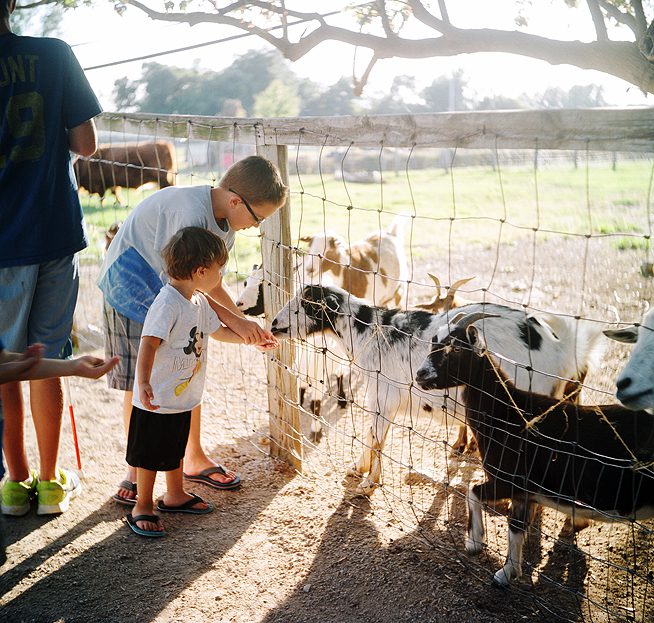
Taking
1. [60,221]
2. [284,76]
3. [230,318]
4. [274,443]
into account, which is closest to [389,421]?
[274,443]

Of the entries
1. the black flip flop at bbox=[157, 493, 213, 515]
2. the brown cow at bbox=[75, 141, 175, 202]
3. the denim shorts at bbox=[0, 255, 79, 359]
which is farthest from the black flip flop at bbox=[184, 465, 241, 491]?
the brown cow at bbox=[75, 141, 175, 202]

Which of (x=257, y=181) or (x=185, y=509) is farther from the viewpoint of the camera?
(x=185, y=509)

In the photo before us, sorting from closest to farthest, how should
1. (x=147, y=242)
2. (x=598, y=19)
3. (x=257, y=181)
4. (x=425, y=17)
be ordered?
(x=257, y=181) < (x=147, y=242) < (x=598, y=19) < (x=425, y=17)

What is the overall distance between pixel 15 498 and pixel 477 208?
1570 centimetres

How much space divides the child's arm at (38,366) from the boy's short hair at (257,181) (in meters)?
1.13

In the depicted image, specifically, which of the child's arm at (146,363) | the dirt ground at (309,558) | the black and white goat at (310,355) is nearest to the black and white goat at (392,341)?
the dirt ground at (309,558)

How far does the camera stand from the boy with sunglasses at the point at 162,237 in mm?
3119

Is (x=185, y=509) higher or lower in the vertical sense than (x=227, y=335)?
lower

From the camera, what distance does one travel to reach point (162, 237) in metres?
3.21

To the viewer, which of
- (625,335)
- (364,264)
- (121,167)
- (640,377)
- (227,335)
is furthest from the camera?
(121,167)

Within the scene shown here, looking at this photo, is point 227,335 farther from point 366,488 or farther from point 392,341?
point 366,488

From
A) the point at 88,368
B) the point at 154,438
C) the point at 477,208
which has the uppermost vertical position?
the point at 88,368

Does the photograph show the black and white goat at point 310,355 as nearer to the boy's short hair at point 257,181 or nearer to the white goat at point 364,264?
the white goat at point 364,264

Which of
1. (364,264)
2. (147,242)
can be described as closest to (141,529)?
(147,242)
